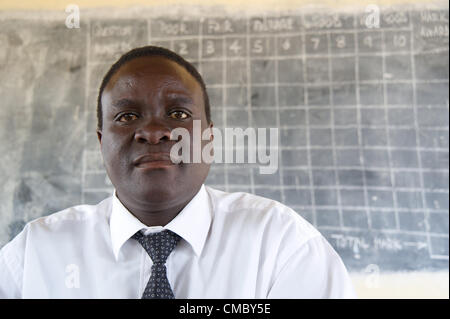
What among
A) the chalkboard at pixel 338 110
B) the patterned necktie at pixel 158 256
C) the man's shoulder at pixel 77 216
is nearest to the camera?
the patterned necktie at pixel 158 256

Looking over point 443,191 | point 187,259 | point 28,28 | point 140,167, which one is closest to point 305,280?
point 187,259

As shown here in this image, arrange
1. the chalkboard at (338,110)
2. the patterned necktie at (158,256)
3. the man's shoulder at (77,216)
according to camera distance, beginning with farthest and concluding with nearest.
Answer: the chalkboard at (338,110), the man's shoulder at (77,216), the patterned necktie at (158,256)

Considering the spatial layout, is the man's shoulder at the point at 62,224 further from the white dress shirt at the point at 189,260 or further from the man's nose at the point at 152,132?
the man's nose at the point at 152,132

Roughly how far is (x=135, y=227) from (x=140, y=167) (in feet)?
0.39

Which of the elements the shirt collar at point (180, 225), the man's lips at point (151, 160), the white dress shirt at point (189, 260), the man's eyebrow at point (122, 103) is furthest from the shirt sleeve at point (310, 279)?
the man's eyebrow at point (122, 103)

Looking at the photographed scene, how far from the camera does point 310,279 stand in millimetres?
675

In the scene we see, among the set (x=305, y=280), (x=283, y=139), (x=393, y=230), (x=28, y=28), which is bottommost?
(x=305, y=280)

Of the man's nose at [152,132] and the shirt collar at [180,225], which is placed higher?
the man's nose at [152,132]

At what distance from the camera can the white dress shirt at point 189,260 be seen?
686mm

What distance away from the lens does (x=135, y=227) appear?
2.32ft

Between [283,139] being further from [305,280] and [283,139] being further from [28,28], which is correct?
[28,28]

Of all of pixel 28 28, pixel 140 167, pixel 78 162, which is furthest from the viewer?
pixel 78 162

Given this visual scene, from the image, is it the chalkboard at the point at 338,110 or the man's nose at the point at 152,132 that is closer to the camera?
the man's nose at the point at 152,132

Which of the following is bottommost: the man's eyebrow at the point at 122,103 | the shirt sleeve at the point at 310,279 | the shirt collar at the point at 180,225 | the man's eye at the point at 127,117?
the shirt sleeve at the point at 310,279
